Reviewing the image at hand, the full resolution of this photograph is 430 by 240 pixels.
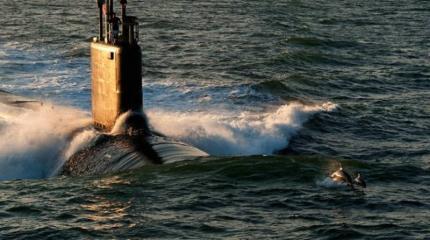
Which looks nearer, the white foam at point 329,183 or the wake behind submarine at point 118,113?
the white foam at point 329,183

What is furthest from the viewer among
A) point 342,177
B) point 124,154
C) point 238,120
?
point 238,120

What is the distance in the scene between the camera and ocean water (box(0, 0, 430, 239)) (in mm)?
20609

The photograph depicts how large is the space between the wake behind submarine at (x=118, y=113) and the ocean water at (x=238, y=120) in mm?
1126

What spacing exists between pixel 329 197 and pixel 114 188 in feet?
18.9

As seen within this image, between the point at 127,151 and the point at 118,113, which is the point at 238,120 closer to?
the point at 118,113

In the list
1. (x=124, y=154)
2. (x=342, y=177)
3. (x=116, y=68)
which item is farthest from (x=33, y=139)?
(x=342, y=177)

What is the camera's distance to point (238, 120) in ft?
117

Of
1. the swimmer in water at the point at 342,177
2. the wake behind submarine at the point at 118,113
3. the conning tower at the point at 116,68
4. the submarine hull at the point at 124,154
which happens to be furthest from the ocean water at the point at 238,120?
the conning tower at the point at 116,68

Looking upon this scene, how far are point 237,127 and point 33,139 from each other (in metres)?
7.92

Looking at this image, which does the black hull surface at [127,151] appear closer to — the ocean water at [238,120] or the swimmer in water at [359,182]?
the ocean water at [238,120]

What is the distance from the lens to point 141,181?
2378cm

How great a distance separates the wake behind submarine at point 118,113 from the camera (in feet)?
88.5

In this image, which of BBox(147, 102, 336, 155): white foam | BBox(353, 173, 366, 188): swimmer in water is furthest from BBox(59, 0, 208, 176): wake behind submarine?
BBox(353, 173, 366, 188): swimmer in water

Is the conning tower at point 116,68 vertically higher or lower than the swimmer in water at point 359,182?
higher
